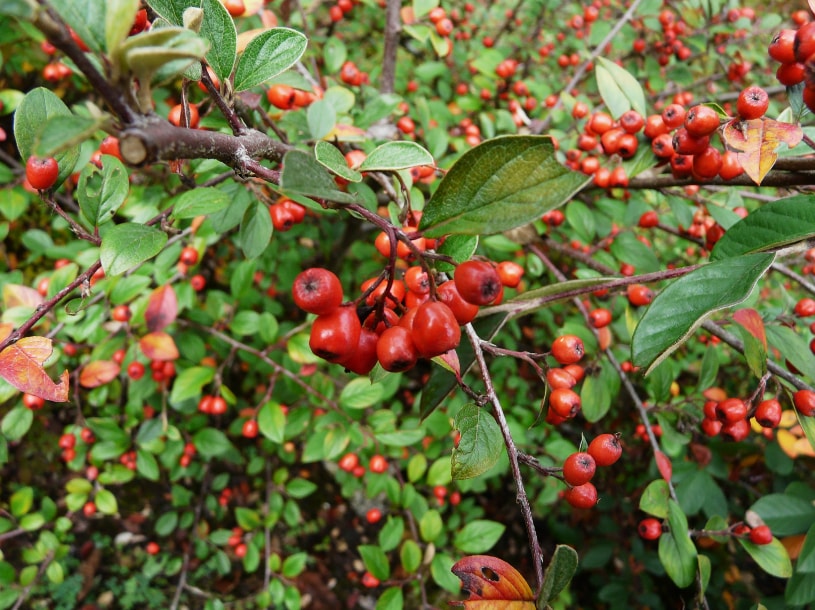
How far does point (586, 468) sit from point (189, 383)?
70.5 inches

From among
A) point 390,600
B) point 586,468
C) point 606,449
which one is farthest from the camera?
point 390,600

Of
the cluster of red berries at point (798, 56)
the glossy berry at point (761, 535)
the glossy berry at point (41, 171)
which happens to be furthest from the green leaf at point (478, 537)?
the glossy berry at point (41, 171)

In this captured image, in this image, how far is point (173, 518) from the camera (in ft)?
10.2

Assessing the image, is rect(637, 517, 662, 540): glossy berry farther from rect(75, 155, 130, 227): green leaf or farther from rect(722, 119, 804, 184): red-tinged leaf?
rect(75, 155, 130, 227): green leaf

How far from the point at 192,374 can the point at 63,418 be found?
204cm

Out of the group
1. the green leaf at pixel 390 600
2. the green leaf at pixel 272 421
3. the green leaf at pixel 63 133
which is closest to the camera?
the green leaf at pixel 63 133

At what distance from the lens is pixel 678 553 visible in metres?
1.68

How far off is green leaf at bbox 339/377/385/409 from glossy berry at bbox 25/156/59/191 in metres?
1.39

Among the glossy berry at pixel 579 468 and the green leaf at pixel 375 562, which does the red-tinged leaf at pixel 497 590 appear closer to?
the glossy berry at pixel 579 468

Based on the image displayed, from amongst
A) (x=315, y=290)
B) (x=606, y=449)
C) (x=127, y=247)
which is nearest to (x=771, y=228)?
(x=606, y=449)

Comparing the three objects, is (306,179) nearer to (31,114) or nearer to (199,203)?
(199,203)

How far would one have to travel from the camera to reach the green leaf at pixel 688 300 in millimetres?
989

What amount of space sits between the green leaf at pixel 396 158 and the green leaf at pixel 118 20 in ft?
1.57

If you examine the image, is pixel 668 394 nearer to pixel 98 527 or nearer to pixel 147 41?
pixel 147 41
